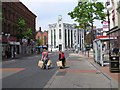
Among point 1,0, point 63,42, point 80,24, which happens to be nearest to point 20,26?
point 1,0

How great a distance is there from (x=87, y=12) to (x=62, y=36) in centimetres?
11484

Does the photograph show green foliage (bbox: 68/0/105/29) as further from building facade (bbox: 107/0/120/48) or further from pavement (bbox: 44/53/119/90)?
pavement (bbox: 44/53/119/90)

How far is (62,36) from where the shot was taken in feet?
516

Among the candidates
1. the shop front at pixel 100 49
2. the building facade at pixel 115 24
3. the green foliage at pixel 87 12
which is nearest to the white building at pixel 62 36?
the building facade at pixel 115 24

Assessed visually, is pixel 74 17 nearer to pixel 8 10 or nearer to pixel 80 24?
pixel 80 24

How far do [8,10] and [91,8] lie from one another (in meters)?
31.8

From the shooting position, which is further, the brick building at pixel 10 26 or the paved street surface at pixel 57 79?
the brick building at pixel 10 26

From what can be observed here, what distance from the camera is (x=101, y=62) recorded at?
28.1 meters

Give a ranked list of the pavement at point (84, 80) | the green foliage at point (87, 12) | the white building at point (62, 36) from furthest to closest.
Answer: the white building at point (62, 36) < the green foliage at point (87, 12) < the pavement at point (84, 80)

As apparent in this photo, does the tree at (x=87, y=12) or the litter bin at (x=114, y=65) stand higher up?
the tree at (x=87, y=12)

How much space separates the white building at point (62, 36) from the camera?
157650mm

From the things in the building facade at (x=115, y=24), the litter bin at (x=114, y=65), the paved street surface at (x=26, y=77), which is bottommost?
the paved street surface at (x=26, y=77)

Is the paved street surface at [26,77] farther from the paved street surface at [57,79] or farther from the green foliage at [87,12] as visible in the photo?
the green foliage at [87,12]

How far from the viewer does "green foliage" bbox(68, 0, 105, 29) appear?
42022mm
